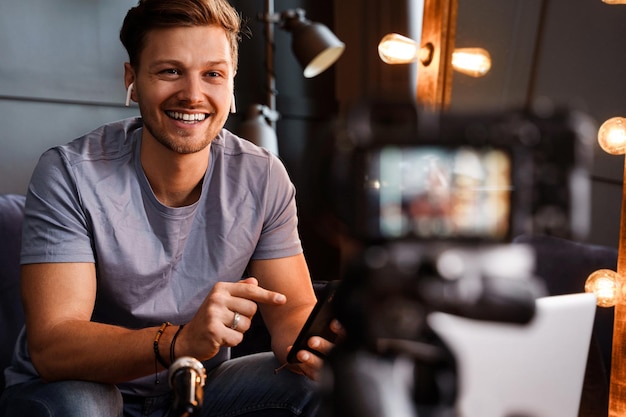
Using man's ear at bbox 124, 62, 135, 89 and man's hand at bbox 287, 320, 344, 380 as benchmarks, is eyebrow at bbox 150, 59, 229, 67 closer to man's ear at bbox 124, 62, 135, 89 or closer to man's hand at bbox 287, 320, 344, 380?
man's ear at bbox 124, 62, 135, 89

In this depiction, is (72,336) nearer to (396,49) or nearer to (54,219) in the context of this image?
(54,219)

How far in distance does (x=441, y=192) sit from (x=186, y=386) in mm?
292

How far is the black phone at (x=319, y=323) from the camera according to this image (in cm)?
79

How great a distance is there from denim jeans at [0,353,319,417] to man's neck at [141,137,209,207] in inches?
13.6

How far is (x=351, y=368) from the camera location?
1.57ft

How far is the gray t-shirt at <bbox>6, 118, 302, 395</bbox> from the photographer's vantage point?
45.6 inches

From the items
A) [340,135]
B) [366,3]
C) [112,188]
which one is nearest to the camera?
[340,135]

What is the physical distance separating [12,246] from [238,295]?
2.52 feet

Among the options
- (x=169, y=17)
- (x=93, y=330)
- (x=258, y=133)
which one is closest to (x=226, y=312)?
(x=93, y=330)

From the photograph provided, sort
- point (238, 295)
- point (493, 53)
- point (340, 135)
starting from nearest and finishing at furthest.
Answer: point (340, 135) → point (238, 295) → point (493, 53)

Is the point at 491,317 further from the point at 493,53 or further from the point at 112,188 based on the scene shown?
the point at 493,53

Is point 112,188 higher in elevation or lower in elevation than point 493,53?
lower

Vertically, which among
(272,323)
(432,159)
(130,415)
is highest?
(432,159)

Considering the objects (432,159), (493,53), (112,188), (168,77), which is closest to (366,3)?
(493,53)
